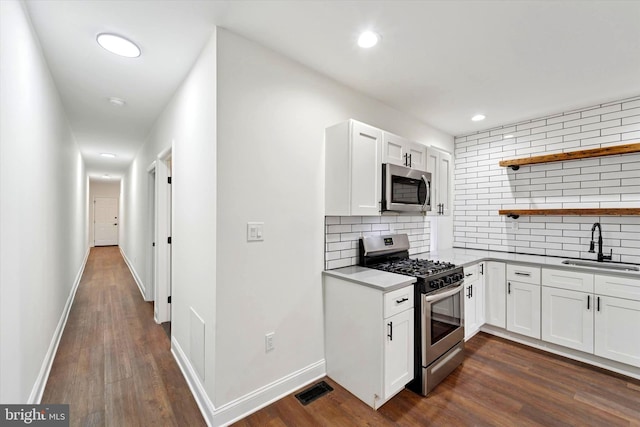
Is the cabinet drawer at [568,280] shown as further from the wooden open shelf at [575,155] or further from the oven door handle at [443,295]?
the wooden open shelf at [575,155]

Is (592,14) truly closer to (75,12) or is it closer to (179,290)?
(75,12)

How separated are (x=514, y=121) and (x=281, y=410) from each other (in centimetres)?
410

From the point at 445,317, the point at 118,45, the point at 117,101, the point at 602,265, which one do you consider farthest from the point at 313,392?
the point at 117,101

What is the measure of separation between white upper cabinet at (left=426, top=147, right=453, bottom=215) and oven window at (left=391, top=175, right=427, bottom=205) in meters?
0.28

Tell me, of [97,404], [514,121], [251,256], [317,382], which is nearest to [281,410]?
[317,382]

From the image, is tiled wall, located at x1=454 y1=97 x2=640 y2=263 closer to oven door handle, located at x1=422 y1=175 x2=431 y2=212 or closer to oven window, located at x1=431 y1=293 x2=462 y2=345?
oven door handle, located at x1=422 y1=175 x2=431 y2=212

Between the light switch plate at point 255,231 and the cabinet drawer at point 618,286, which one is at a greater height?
the light switch plate at point 255,231

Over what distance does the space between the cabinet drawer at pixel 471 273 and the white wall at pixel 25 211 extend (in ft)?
11.4

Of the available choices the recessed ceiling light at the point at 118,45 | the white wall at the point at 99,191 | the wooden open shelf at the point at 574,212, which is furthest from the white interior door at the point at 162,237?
the white wall at the point at 99,191

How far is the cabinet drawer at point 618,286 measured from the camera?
7.84ft

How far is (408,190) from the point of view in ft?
9.07

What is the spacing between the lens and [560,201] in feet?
10.7

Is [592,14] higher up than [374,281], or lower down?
higher up

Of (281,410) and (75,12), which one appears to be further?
(281,410)
